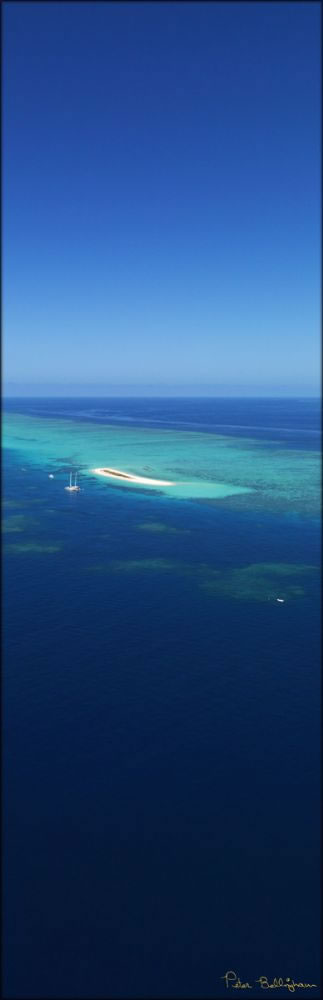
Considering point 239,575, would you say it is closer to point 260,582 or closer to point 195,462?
point 260,582

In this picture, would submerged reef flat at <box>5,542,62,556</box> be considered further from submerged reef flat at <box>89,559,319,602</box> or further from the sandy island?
the sandy island

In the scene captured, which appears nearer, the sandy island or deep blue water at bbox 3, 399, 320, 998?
deep blue water at bbox 3, 399, 320, 998

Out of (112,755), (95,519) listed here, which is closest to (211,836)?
(112,755)

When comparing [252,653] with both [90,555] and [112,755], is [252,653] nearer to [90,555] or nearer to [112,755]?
[112,755]

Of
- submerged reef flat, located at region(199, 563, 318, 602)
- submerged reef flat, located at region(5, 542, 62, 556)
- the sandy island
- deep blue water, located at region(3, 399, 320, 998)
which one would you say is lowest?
deep blue water, located at region(3, 399, 320, 998)

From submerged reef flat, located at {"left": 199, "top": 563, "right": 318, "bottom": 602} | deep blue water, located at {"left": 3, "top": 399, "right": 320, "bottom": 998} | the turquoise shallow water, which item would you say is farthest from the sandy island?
deep blue water, located at {"left": 3, "top": 399, "right": 320, "bottom": 998}
